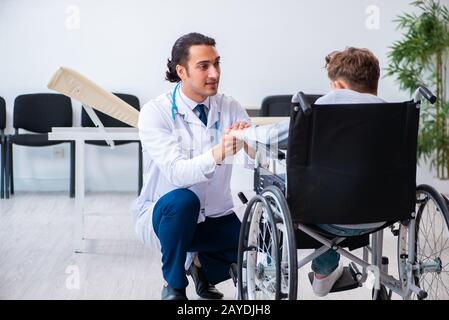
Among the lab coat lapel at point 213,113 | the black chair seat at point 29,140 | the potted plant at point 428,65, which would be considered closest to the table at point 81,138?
the lab coat lapel at point 213,113

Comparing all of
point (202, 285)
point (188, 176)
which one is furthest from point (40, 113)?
point (188, 176)

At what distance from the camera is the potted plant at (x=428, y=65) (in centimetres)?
579

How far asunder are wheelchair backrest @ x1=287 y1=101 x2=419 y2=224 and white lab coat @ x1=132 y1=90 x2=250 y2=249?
1.79 feet

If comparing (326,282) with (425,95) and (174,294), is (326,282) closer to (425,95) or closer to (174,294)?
(174,294)

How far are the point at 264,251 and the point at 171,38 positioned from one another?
3.95m

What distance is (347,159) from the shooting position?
213cm

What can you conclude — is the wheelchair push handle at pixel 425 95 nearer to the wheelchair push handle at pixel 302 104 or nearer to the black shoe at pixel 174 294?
the wheelchair push handle at pixel 302 104

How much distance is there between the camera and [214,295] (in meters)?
2.93

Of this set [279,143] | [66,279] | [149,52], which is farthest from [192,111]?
[149,52]

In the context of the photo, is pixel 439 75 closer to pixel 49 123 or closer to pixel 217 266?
pixel 49 123

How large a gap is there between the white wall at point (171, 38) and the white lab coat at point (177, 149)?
3270 millimetres

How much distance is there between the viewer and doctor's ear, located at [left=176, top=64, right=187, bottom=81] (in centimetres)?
274
